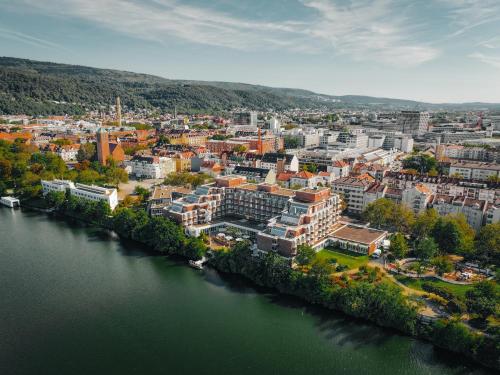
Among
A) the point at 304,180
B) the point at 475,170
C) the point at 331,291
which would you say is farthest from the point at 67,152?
the point at 475,170

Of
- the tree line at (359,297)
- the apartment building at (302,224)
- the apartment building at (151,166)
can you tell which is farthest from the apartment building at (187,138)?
the tree line at (359,297)

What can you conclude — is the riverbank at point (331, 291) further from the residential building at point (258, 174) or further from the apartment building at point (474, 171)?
the apartment building at point (474, 171)

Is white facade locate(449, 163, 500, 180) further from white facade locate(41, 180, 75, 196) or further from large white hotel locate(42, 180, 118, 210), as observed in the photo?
white facade locate(41, 180, 75, 196)

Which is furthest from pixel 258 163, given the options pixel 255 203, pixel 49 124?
pixel 49 124

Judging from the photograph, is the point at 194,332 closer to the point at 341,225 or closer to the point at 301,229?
the point at 301,229

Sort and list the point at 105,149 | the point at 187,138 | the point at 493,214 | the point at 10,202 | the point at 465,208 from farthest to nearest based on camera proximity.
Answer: the point at 187,138, the point at 105,149, the point at 10,202, the point at 465,208, the point at 493,214

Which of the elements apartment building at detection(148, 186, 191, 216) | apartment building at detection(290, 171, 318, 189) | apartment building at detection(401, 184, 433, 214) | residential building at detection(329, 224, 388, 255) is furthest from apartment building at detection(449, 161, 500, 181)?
apartment building at detection(148, 186, 191, 216)

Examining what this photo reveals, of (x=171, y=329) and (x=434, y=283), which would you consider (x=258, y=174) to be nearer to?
(x=434, y=283)

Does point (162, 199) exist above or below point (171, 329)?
above
